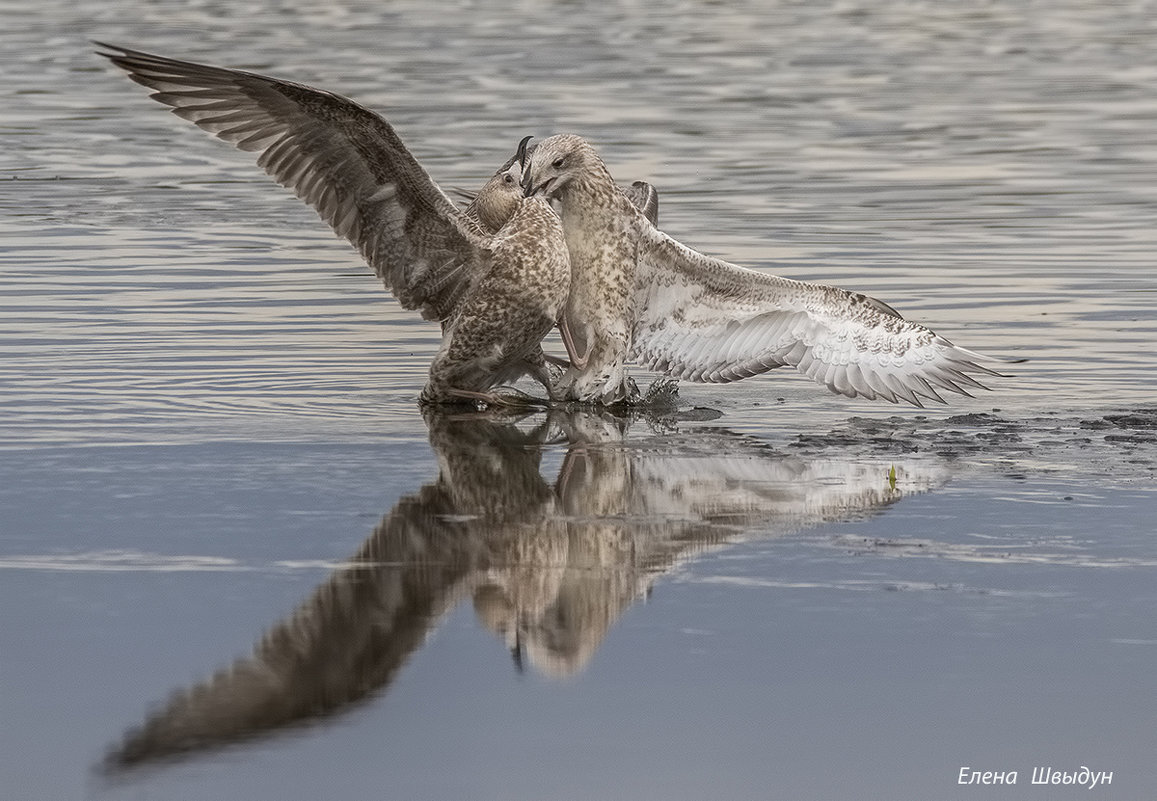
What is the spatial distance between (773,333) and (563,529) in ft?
11.6

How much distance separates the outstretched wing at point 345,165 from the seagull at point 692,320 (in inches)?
20.0

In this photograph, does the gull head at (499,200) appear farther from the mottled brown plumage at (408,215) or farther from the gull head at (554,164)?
the gull head at (554,164)

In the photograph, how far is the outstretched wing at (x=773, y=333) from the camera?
9.66m

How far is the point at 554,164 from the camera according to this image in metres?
9.88

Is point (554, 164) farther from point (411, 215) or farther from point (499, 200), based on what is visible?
point (411, 215)

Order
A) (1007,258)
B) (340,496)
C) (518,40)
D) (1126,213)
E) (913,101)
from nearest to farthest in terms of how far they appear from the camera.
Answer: (340,496), (1007,258), (1126,213), (913,101), (518,40)

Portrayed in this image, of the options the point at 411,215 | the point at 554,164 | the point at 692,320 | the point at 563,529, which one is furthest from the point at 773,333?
the point at 563,529

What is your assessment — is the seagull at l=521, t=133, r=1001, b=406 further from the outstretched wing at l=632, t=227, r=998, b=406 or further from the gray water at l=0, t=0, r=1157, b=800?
the gray water at l=0, t=0, r=1157, b=800

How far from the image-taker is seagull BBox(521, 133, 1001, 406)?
31.9ft

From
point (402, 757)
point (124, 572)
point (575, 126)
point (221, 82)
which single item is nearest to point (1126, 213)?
point (575, 126)

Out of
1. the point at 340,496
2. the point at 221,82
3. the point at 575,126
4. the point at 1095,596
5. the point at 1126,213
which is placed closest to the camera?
the point at 1095,596

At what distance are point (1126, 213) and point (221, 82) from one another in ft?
25.9

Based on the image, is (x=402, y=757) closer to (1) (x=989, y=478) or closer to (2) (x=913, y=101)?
Result: (1) (x=989, y=478)

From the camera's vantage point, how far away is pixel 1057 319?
1160 cm
